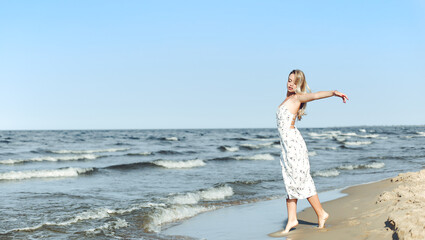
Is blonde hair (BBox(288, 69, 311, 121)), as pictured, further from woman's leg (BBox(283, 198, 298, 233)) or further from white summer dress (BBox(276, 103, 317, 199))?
woman's leg (BBox(283, 198, 298, 233))

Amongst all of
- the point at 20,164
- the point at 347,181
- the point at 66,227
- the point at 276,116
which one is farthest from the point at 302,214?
the point at 20,164

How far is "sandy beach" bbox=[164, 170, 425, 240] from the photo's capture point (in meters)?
4.25

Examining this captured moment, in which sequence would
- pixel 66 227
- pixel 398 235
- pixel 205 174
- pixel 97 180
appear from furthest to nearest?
pixel 205 174 < pixel 97 180 < pixel 66 227 < pixel 398 235

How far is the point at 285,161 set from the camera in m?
4.94

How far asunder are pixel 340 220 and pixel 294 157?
4.66 ft

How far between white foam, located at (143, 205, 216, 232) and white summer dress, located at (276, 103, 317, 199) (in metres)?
2.74

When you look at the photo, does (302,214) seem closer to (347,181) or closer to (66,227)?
(66,227)

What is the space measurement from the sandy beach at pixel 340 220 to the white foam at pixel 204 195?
50.9 inches

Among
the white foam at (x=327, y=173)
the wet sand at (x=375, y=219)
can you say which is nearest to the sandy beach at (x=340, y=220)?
the wet sand at (x=375, y=219)

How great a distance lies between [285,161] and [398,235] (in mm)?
1532

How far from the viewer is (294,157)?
486 cm

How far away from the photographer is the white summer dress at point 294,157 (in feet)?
15.9

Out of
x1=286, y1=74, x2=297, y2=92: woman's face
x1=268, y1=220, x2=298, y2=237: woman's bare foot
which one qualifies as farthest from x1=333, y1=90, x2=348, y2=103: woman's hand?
x1=268, y1=220, x2=298, y2=237: woman's bare foot

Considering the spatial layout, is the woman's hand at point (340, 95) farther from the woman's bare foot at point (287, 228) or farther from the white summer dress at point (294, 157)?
the woman's bare foot at point (287, 228)
